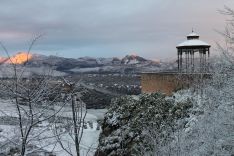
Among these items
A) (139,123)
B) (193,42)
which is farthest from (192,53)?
(139,123)

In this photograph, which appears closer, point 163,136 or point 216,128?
point 216,128

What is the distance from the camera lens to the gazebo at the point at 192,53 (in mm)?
33344

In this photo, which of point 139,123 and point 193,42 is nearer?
point 139,123

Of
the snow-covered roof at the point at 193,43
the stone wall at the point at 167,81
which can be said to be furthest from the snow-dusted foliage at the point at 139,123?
the snow-covered roof at the point at 193,43

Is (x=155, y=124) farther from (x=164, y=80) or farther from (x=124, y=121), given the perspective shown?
(x=164, y=80)

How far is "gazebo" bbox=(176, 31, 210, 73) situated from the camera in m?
33.3

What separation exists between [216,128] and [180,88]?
15.0m

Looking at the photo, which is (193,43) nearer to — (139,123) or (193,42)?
(193,42)

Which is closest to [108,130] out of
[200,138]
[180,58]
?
[180,58]

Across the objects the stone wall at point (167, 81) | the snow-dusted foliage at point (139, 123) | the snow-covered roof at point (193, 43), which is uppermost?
the snow-covered roof at point (193, 43)

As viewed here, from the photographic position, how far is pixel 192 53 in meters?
34.4

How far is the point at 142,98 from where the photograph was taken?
3247cm

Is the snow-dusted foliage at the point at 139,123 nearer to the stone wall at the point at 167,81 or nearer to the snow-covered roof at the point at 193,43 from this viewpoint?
the stone wall at the point at 167,81

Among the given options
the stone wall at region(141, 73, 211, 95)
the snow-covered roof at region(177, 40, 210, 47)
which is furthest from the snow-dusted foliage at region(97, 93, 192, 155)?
the snow-covered roof at region(177, 40, 210, 47)
